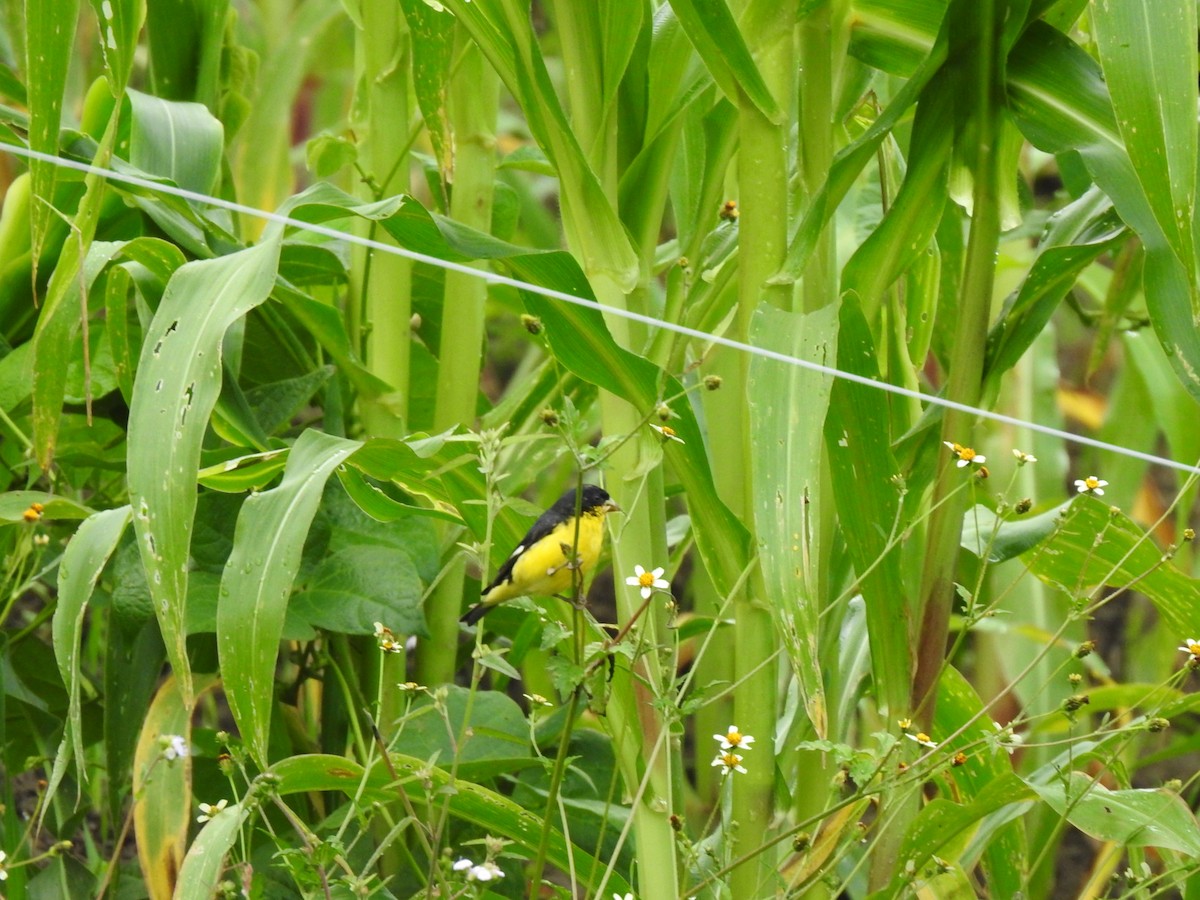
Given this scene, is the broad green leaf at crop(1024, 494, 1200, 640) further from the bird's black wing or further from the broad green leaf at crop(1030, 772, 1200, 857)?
the bird's black wing

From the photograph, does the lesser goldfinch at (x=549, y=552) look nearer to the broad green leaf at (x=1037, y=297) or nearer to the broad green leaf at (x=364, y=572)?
the broad green leaf at (x=364, y=572)

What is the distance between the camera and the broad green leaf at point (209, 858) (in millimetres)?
886

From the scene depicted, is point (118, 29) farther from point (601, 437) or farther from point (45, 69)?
point (601, 437)

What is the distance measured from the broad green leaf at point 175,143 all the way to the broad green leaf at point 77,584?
457 mm

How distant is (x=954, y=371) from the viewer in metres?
1.11

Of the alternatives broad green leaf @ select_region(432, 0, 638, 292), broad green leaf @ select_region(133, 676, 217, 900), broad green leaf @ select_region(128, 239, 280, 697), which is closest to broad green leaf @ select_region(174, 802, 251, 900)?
broad green leaf @ select_region(128, 239, 280, 697)

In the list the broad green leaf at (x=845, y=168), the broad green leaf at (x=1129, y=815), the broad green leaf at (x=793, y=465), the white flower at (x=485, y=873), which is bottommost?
the broad green leaf at (x=1129, y=815)

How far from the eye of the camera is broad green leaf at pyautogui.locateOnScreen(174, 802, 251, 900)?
2.91 feet

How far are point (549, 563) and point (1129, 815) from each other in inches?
19.6

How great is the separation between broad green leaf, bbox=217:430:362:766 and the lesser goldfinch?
22 centimetres

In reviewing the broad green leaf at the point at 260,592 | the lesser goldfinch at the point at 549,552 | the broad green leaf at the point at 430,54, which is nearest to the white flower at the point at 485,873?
the broad green leaf at the point at 260,592

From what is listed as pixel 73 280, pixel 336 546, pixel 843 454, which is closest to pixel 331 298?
pixel 336 546

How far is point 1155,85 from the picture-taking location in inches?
34.2

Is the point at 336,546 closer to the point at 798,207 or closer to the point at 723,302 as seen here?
the point at 723,302
